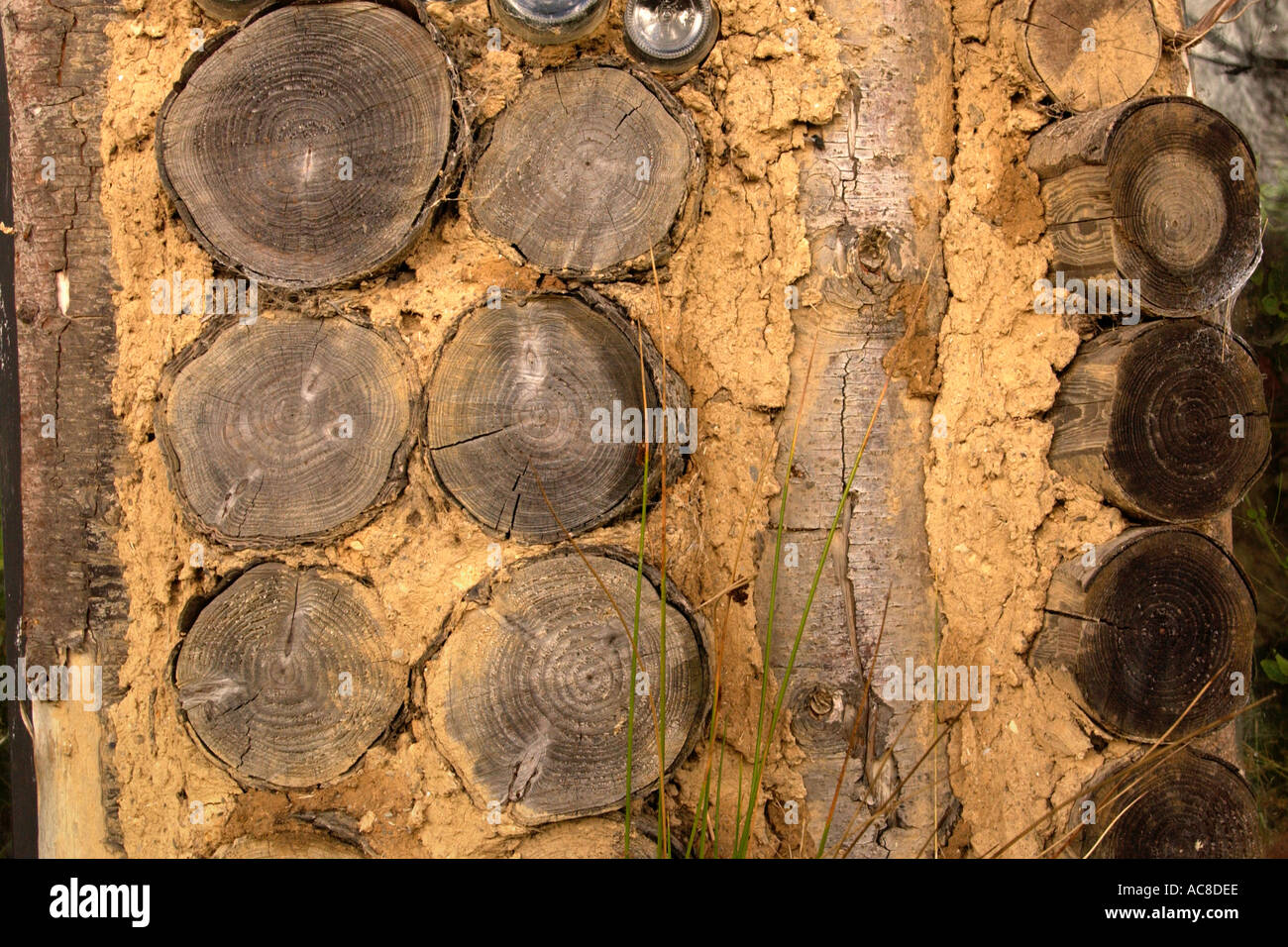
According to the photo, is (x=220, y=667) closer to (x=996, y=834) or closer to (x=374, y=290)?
(x=374, y=290)

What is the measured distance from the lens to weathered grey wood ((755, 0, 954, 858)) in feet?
7.11

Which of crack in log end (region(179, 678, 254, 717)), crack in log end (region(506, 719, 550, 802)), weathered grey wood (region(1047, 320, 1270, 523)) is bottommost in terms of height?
crack in log end (region(506, 719, 550, 802))

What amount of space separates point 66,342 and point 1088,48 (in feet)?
8.83

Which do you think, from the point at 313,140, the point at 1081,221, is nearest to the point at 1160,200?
the point at 1081,221

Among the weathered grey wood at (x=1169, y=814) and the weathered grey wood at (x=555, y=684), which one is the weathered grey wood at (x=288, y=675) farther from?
the weathered grey wood at (x=1169, y=814)

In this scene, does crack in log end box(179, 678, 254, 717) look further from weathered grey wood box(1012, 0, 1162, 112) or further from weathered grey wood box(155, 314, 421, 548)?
weathered grey wood box(1012, 0, 1162, 112)

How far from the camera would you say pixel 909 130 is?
2191 mm

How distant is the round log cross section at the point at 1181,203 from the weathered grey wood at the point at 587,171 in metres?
1.03

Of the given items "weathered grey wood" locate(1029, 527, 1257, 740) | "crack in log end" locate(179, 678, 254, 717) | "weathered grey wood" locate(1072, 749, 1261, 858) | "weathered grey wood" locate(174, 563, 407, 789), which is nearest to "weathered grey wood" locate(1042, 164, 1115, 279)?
"weathered grey wood" locate(1029, 527, 1257, 740)

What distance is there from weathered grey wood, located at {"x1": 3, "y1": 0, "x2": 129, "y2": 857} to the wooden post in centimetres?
239

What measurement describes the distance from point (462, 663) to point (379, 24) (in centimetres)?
147

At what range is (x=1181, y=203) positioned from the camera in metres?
2.04

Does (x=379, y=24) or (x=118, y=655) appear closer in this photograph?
(x=379, y=24)

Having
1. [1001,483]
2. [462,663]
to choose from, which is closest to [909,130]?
[1001,483]
